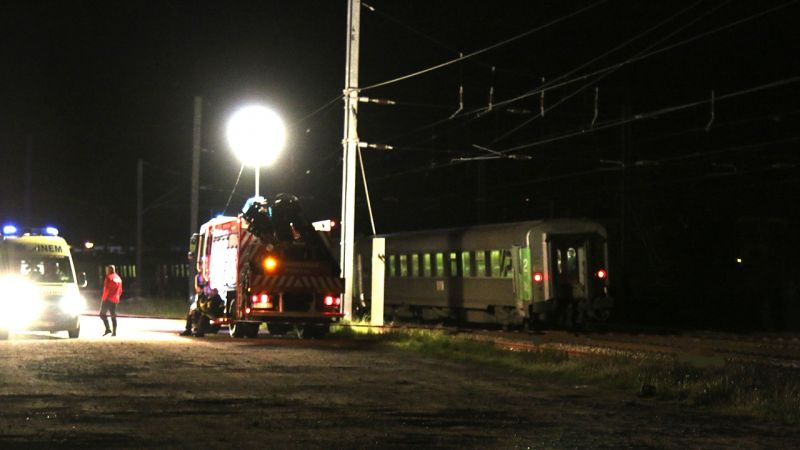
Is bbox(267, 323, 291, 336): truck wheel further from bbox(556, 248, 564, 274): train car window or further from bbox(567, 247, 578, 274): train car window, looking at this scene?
bbox(567, 247, 578, 274): train car window

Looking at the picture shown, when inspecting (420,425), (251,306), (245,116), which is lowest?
(420,425)

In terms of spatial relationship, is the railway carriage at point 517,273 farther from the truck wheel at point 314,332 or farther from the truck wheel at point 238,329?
the truck wheel at point 238,329

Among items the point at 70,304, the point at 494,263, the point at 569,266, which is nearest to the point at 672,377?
the point at 569,266

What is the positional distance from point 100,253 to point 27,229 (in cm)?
4585

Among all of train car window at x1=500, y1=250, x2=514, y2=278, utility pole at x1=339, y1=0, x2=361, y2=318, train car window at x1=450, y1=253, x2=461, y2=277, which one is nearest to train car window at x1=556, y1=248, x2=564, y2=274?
train car window at x1=500, y1=250, x2=514, y2=278

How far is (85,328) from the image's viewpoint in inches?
1198

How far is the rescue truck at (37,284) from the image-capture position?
2422 centimetres

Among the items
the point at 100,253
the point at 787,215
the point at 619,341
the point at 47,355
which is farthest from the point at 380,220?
the point at 47,355

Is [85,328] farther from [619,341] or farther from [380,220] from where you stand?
[380,220]

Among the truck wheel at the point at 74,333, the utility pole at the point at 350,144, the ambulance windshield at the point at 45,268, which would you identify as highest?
the utility pole at the point at 350,144

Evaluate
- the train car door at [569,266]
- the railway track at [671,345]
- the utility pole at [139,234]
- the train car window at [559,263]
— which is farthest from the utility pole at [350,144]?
the utility pole at [139,234]

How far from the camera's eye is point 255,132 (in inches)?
1344

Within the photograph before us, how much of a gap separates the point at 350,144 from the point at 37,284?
825cm

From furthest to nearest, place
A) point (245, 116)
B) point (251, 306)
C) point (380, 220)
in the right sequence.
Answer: point (380, 220), point (245, 116), point (251, 306)
